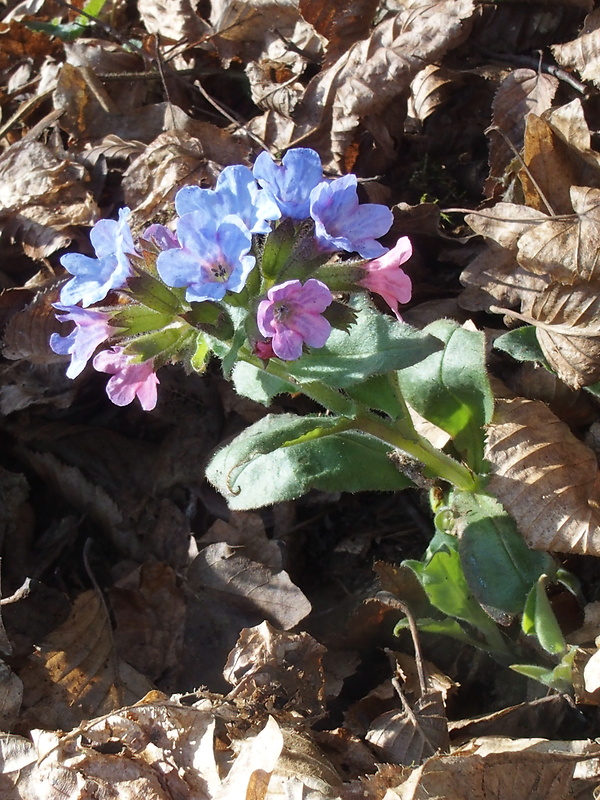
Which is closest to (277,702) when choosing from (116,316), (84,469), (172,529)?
(172,529)

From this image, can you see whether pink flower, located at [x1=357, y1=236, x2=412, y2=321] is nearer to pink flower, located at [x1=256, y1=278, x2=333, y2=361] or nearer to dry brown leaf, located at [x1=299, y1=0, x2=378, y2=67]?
pink flower, located at [x1=256, y1=278, x2=333, y2=361]

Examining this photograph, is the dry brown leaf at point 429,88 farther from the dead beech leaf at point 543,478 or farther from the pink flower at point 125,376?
the pink flower at point 125,376

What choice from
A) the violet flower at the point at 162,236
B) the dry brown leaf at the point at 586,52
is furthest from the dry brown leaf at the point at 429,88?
the violet flower at the point at 162,236

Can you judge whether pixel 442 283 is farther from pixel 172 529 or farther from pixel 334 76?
pixel 172 529

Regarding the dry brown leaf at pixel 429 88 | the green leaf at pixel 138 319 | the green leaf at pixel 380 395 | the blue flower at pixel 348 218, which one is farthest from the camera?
the dry brown leaf at pixel 429 88

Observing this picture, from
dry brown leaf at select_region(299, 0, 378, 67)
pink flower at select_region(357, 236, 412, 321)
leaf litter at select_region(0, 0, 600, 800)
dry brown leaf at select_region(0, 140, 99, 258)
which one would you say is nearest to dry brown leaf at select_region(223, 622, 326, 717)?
leaf litter at select_region(0, 0, 600, 800)
